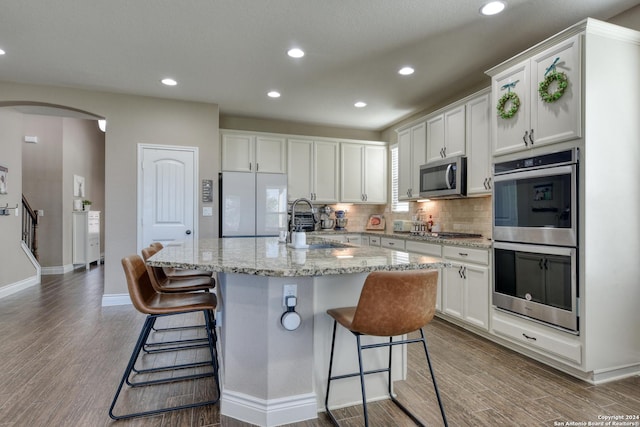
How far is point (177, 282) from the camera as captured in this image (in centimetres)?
280

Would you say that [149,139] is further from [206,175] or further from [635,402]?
[635,402]

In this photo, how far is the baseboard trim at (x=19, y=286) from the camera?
4617 millimetres

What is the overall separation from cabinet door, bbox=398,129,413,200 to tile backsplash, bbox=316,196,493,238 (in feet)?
1.27

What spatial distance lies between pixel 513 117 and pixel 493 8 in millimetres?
827

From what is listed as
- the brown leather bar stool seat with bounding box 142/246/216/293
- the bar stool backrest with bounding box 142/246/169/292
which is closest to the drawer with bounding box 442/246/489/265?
the brown leather bar stool seat with bounding box 142/246/216/293

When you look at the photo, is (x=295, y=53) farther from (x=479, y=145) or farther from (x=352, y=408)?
(x=352, y=408)

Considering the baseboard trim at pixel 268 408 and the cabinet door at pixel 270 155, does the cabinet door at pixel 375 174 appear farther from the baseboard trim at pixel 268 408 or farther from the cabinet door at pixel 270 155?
the baseboard trim at pixel 268 408

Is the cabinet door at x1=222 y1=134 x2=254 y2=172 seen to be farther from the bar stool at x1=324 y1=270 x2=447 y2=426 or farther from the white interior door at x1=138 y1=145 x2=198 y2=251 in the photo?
the bar stool at x1=324 y1=270 x2=447 y2=426

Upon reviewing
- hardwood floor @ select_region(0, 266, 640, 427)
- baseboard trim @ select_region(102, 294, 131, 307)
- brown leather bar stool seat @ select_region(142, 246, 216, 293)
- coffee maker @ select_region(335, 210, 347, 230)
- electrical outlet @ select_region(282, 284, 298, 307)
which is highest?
coffee maker @ select_region(335, 210, 347, 230)

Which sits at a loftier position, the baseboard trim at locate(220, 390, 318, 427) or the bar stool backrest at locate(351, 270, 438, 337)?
the bar stool backrest at locate(351, 270, 438, 337)

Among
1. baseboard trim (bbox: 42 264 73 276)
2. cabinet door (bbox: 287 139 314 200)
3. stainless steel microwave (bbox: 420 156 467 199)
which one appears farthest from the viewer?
baseboard trim (bbox: 42 264 73 276)

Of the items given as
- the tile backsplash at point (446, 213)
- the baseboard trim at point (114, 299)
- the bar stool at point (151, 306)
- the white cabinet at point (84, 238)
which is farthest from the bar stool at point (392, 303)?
the white cabinet at point (84, 238)

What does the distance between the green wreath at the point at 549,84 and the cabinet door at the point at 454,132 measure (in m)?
1.20

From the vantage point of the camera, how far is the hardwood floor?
6.28 ft
